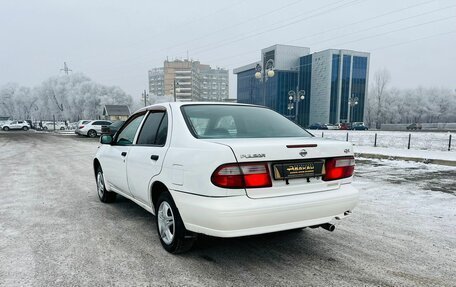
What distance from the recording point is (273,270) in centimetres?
318

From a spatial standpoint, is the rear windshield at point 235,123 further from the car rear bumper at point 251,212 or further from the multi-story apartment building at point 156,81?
the multi-story apartment building at point 156,81

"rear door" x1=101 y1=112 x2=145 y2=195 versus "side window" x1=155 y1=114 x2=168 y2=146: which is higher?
"side window" x1=155 y1=114 x2=168 y2=146

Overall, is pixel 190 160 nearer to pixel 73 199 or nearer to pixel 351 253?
pixel 351 253

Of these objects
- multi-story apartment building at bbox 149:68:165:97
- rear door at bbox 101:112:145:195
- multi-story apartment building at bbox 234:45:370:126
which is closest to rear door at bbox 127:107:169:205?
rear door at bbox 101:112:145:195

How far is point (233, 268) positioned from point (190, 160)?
45.1 inches

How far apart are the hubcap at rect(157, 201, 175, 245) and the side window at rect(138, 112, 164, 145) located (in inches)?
31.0

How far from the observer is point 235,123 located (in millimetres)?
3857

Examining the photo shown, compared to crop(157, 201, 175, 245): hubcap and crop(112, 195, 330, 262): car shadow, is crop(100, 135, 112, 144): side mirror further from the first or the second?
crop(157, 201, 175, 245): hubcap

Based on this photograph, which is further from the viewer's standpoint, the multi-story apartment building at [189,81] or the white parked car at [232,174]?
the multi-story apartment building at [189,81]

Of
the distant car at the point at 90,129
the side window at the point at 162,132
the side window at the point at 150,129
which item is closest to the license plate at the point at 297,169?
the side window at the point at 162,132

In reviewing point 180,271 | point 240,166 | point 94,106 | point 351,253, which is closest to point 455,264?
point 351,253

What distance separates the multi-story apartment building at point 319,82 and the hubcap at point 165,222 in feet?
220

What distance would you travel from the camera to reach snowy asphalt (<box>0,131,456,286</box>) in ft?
9.91

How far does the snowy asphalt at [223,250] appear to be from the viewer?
3.02 metres
